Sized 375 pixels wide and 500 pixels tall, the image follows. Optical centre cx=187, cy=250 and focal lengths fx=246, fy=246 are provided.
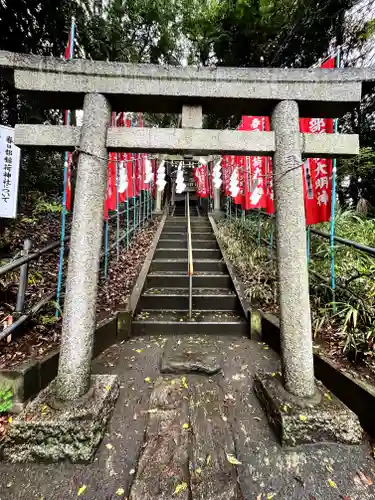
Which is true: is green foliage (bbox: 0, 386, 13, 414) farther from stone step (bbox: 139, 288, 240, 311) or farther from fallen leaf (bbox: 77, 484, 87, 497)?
stone step (bbox: 139, 288, 240, 311)

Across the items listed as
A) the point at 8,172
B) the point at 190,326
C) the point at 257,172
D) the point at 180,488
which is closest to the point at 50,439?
the point at 180,488

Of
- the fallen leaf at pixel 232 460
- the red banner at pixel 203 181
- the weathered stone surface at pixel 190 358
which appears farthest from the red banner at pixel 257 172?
the red banner at pixel 203 181

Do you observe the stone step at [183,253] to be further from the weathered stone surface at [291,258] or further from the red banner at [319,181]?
the weathered stone surface at [291,258]

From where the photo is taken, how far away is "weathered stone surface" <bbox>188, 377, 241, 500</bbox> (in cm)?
177

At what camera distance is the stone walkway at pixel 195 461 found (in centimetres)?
177

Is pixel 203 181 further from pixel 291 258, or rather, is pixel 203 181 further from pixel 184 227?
pixel 291 258

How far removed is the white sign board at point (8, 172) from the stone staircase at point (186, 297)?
249cm

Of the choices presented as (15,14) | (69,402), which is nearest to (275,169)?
(69,402)

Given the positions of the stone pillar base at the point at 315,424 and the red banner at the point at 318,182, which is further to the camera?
the red banner at the point at 318,182

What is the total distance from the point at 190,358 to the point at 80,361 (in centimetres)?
151

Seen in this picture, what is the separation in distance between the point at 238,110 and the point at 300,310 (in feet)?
6.97

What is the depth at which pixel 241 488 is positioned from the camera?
181cm

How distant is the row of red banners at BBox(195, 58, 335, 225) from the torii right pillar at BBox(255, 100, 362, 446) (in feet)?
0.84

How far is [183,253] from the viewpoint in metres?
6.50
